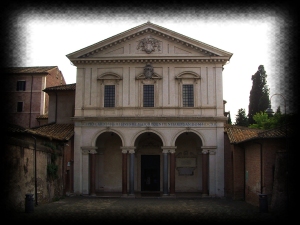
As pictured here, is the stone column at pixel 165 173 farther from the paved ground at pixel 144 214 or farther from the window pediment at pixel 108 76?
the window pediment at pixel 108 76

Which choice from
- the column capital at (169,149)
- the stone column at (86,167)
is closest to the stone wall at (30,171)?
the stone column at (86,167)

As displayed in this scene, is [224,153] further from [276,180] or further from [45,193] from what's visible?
[45,193]

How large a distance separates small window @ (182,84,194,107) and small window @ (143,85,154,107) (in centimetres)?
242

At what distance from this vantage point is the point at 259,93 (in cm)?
4728

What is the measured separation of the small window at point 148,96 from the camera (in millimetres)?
28703

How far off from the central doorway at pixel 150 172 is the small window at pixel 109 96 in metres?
5.76

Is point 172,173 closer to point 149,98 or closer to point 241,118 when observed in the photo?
point 149,98

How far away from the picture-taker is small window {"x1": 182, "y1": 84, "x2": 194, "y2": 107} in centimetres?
2861

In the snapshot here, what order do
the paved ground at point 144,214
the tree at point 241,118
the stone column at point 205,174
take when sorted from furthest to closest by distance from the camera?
the tree at point 241,118, the stone column at point 205,174, the paved ground at point 144,214

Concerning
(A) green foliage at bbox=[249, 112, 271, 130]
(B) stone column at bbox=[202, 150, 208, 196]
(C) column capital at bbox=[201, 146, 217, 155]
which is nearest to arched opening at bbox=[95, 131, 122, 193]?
(B) stone column at bbox=[202, 150, 208, 196]

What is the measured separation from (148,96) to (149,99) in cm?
25

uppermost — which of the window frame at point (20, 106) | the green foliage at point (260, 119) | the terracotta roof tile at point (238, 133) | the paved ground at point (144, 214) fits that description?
the window frame at point (20, 106)

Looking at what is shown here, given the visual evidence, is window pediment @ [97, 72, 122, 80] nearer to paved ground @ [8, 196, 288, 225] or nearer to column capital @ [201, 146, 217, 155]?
column capital @ [201, 146, 217, 155]

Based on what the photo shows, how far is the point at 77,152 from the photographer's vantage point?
28562mm
